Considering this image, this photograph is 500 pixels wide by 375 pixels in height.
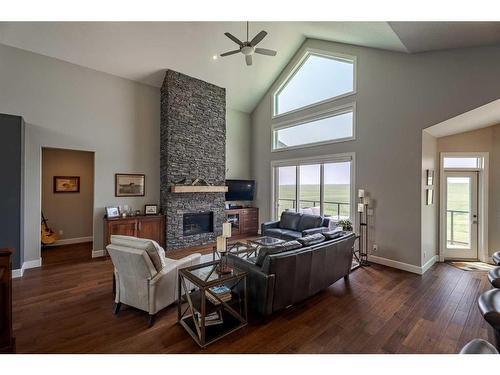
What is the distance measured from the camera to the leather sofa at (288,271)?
2.43m

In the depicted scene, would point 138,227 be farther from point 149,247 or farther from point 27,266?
point 149,247

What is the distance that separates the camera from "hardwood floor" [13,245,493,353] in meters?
2.10

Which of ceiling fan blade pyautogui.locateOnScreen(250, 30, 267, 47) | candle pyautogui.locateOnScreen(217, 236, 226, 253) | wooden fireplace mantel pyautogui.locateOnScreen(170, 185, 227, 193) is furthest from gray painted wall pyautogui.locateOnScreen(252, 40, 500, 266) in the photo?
candle pyautogui.locateOnScreen(217, 236, 226, 253)

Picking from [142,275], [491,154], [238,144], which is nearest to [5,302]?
[142,275]

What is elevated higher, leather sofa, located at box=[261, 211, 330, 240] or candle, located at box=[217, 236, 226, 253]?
candle, located at box=[217, 236, 226, 253]

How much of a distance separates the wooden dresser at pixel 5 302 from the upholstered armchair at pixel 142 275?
79 cm

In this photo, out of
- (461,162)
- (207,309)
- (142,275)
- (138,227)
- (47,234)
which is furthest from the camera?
(47,234)

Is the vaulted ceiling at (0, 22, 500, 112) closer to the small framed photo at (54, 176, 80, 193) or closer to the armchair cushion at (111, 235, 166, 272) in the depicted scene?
the small framed photo at (54, 176, 80, 193)

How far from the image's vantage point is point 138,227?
510 centimetres

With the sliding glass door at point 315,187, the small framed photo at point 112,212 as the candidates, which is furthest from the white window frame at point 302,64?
the small framed photo at point 112,212

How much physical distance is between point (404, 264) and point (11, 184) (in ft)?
22.9

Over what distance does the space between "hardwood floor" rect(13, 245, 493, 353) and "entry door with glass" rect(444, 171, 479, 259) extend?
4.22 ft

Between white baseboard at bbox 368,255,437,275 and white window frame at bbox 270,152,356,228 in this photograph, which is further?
white window frame at bbox 270,152,356,228

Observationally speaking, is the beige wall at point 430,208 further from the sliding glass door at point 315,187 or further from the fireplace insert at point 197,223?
the fireplace insert at point 197,223
